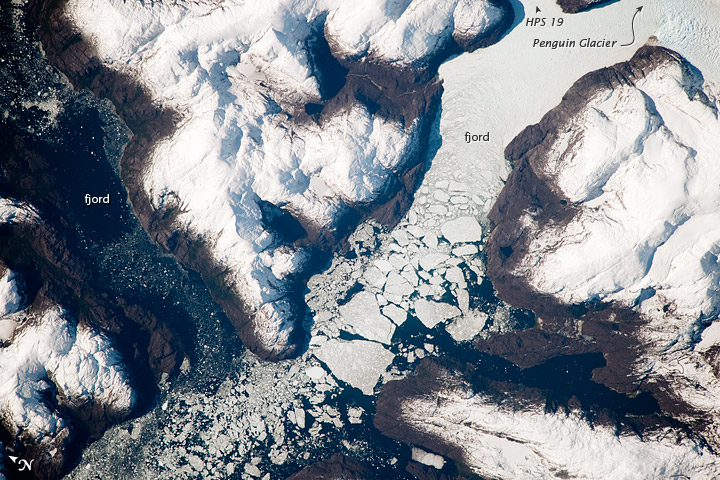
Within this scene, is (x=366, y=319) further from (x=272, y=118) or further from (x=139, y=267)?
(x=139, y=267)

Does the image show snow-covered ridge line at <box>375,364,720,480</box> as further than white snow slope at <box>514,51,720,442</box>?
Yes

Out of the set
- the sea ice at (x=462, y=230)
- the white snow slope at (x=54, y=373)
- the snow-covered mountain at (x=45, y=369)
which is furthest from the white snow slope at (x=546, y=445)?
the snow-covered mountain at (x=45, y=369)

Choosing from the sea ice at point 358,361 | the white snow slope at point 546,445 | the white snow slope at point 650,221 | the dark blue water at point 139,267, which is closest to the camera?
the white snow slope at point 650,221

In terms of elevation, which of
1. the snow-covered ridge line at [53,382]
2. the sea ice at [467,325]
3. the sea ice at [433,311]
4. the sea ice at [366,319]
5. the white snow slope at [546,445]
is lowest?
the white snow slope at [546,445]

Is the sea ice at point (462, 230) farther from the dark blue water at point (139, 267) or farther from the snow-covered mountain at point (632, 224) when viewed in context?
the dark blue water at point (139, 267)

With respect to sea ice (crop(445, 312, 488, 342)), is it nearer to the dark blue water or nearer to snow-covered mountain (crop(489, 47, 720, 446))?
the dark blue water

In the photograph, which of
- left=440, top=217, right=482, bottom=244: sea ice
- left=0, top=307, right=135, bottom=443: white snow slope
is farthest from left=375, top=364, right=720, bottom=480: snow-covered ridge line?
left=0, top=307, right=135, bottom=443: white snow slope

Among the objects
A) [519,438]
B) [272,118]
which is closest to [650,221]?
[519,438]
